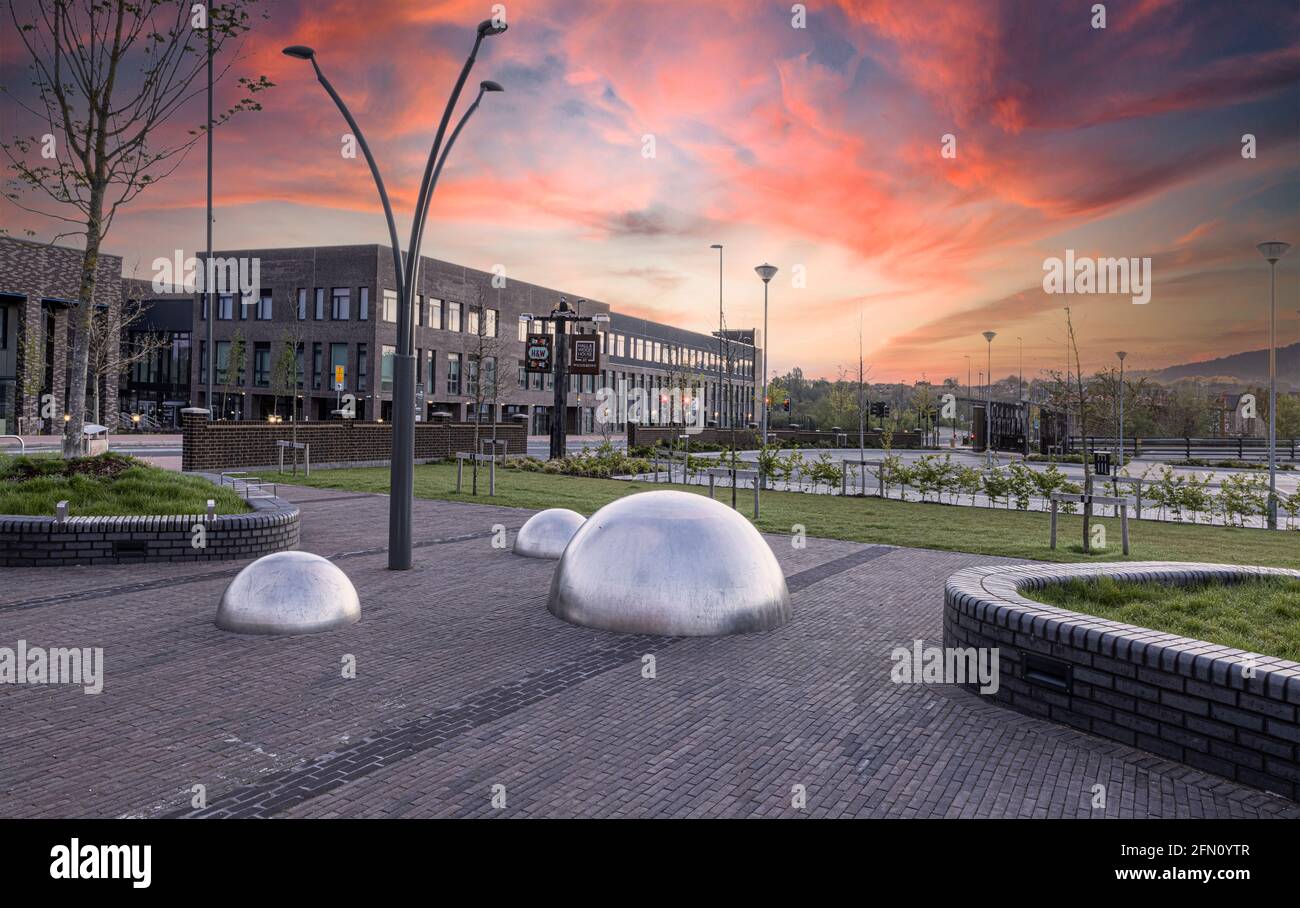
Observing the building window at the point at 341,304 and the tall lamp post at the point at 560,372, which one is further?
the building window at the point at 341,304

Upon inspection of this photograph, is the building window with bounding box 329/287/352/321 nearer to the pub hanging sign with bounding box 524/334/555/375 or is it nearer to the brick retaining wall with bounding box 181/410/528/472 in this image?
the brick retaining wall with bounding box 181/410/528/472

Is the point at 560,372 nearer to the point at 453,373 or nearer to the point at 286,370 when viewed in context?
the point at 286,370

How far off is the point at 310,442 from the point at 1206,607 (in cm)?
2834

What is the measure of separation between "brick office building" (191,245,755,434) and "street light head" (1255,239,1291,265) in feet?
128

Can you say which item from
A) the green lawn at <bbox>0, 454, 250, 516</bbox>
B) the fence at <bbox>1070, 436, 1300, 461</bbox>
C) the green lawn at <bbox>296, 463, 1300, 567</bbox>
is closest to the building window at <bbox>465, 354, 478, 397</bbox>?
the green lawn at <bbox>296, 463, 1300, 567</bbox>

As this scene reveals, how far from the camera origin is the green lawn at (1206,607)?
6.14 m

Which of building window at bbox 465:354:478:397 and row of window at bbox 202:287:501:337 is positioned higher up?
row of window at bbox 202:287:501:337

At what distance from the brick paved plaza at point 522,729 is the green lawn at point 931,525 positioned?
256 inches

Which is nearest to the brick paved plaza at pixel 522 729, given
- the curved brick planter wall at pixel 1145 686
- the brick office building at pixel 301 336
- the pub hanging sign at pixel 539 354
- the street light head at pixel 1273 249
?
the curved brick planter wall at pixel 1145 686

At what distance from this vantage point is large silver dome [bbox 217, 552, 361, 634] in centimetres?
789

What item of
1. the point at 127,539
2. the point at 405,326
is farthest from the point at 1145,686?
the point at 127,539

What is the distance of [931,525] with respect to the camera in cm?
1752

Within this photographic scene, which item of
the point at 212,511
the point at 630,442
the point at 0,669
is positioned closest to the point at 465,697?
the point at 0,669

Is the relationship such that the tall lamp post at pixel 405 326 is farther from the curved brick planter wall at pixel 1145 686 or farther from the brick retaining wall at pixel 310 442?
the brick retaining wall at pixel 310 442
